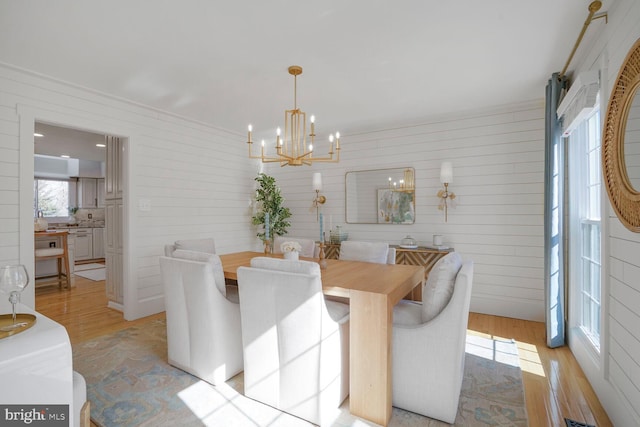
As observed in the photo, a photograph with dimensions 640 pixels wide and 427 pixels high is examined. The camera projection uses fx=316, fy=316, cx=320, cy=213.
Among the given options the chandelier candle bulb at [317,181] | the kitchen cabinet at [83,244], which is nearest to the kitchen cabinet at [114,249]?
→ the chandelier candle bulb at [317,181]

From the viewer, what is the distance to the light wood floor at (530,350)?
2.04m

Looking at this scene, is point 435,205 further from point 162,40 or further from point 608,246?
point 162,40

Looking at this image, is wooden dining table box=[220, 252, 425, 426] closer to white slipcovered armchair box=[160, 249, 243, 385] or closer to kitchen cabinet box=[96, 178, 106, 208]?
white slipcovered armchair box=[160, 249, 243, 385]

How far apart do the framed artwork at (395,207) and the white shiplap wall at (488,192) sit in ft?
0.31

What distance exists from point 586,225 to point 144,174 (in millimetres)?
4618

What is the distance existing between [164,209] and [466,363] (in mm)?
3772

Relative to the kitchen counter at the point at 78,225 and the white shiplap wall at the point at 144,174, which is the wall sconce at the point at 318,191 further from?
the kitchen counter at the point at 78,225

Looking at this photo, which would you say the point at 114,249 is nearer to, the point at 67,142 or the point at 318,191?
the point at 318,191

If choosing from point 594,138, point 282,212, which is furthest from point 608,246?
point 282,212

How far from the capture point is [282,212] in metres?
5.29

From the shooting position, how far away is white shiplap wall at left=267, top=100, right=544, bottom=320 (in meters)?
3.67

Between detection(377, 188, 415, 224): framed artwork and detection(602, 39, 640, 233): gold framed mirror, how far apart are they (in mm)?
2509

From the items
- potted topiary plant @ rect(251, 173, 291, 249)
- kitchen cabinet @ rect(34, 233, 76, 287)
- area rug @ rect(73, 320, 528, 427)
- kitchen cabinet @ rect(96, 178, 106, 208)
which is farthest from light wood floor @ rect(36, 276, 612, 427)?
kitchen cabinet @ rect(96, 178, 106, 208)

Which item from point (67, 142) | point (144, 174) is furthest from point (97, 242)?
point (144, 174)
